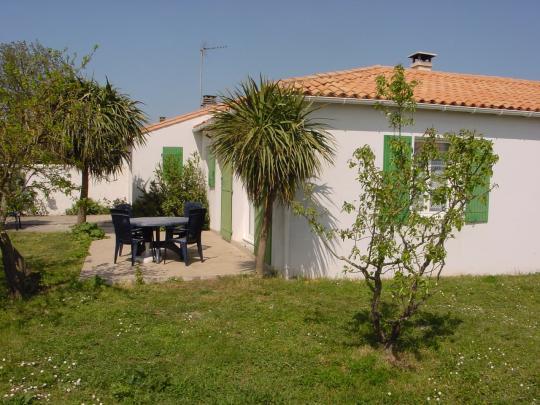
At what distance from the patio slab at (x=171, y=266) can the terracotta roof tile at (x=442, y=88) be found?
338 cm

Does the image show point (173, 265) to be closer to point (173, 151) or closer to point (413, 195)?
point (413, 195)

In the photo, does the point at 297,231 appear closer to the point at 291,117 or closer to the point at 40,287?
the point at 291,117

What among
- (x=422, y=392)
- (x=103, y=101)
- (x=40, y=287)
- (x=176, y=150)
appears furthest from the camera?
(x=176, y=150)

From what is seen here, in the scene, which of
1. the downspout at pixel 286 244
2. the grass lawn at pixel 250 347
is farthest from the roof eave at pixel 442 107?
the grass lawn at pixel 250 347

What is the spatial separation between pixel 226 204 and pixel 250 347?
7.21 m

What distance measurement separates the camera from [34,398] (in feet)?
13.8

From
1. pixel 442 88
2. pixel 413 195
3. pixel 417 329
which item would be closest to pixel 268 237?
pixel 417 329

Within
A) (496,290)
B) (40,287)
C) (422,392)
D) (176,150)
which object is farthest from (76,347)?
(176,150)

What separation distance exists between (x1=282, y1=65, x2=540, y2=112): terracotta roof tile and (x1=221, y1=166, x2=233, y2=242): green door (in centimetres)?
373

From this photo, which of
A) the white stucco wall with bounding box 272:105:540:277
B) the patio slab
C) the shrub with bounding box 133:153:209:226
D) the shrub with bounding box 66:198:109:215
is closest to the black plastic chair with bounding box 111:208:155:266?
the patio slab

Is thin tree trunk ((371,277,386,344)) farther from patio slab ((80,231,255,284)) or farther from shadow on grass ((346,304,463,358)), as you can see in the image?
patio slab ((80,231,255,284))

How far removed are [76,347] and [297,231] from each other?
13.6ft

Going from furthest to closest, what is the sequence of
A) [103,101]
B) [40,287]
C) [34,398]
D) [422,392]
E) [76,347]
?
[103,101] → [40,287] → [76,347] → [422,392] → [34,398]

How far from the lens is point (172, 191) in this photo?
14656 mm
